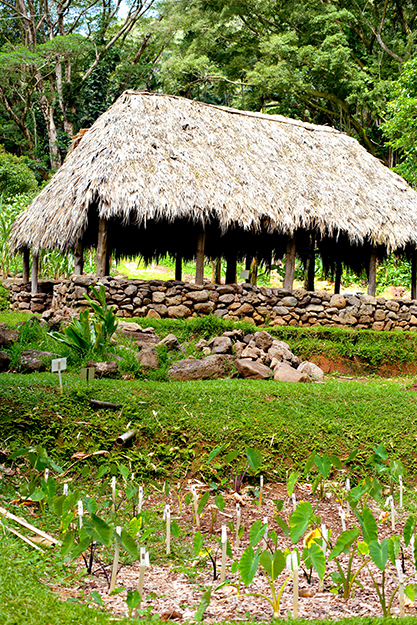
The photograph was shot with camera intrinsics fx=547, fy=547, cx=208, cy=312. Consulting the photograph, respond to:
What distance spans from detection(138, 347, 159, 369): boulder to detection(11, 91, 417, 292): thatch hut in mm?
3405

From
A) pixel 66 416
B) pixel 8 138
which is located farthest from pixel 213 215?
pixel 8 138

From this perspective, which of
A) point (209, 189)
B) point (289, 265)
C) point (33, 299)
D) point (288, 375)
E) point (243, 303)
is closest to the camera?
point (288, 375)

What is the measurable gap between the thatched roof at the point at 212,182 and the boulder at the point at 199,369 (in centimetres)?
355

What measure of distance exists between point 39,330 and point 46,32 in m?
22.4

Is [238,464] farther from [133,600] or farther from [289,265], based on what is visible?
[289,265]

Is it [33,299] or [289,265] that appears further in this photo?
[33,299]

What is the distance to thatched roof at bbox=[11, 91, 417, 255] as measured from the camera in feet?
30.0

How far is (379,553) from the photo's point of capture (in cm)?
222

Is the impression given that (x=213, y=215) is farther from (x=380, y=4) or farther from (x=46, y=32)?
(x=46, y=32)

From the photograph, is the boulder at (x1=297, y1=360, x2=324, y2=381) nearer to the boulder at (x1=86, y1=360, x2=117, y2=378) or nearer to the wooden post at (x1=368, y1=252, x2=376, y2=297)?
the boulder at (x1=86, y1=360, x2=117, y2=378)

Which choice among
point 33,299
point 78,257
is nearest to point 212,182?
point 78,257

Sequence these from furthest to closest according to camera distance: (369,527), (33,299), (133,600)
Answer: (33,299)
(369,527)
(133,600)

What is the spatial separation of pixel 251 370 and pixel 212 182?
474cm

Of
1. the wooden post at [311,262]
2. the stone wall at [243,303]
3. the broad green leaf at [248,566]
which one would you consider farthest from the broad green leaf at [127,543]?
the wooden post at [311,262]
